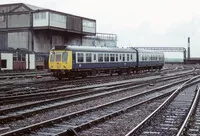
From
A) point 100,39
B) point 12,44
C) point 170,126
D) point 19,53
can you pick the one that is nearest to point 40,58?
point 19,53

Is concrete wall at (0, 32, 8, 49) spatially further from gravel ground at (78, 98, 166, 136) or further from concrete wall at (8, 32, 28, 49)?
gravel ground at (78, 98, 166, 136)

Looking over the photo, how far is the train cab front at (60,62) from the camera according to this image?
2825cm

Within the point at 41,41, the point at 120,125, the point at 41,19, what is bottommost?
the point at 120,125

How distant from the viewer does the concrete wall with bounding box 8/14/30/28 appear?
5824 cm

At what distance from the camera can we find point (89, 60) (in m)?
30.6

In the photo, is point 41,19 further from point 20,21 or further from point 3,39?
point 3,39

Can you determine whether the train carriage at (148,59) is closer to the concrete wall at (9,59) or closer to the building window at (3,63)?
the concrete wall at (9,59)

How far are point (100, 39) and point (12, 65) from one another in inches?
1392

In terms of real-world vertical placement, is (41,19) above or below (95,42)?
above

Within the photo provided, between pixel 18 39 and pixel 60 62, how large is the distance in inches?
1222

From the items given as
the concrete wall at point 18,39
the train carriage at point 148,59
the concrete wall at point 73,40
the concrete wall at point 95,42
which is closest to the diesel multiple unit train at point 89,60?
the train carriage at point 148,59

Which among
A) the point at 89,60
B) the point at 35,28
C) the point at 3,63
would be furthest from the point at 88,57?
the point at 35,28

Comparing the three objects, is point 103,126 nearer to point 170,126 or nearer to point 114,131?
point 114,131

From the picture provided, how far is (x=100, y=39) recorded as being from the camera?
77.6 m
